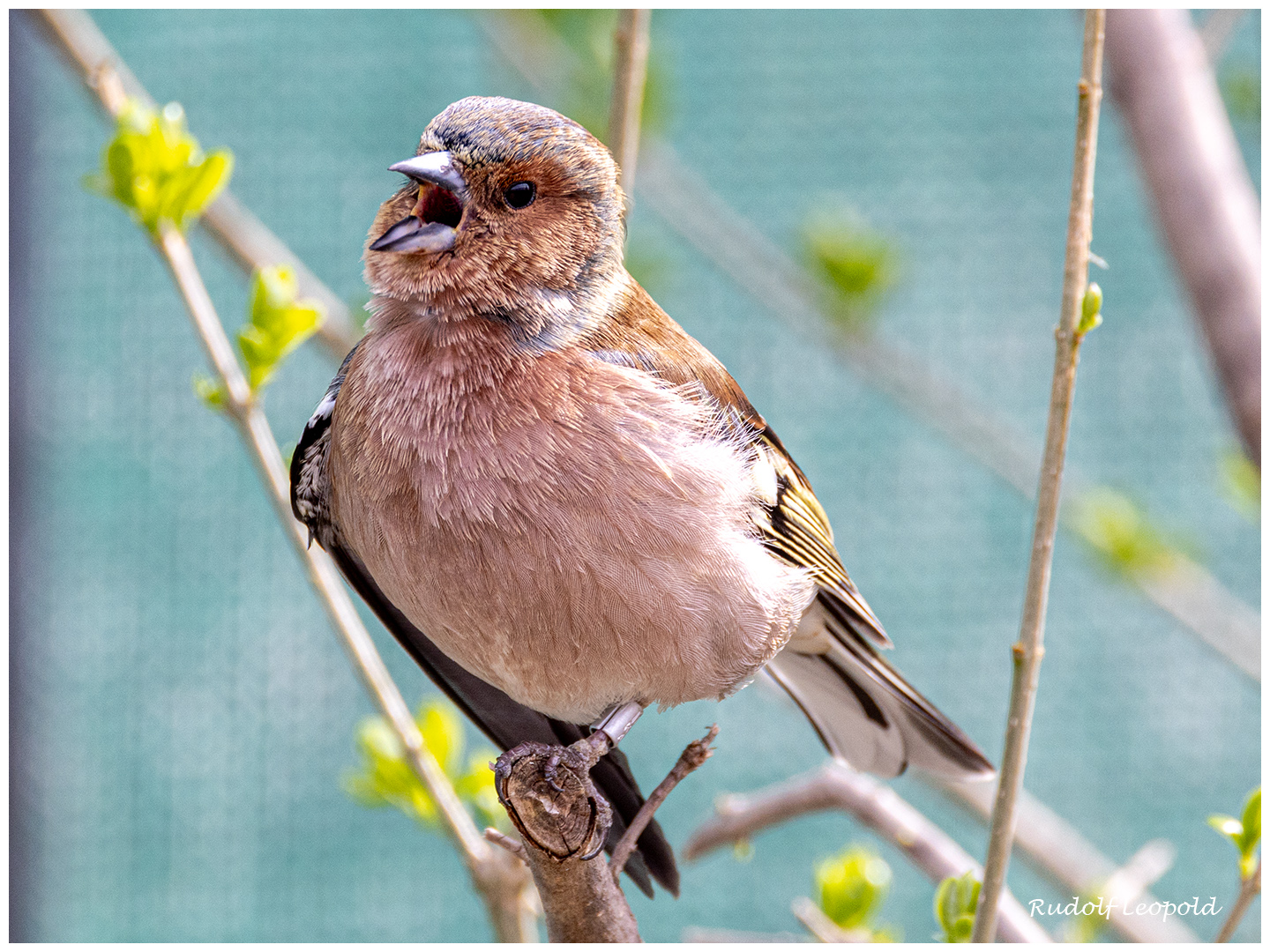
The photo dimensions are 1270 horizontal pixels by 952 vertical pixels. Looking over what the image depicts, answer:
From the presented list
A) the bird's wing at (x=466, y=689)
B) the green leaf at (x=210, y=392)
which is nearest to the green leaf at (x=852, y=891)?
the bird's wing at (x=466, y=689)

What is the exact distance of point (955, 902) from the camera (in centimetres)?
106

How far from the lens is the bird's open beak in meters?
0.77

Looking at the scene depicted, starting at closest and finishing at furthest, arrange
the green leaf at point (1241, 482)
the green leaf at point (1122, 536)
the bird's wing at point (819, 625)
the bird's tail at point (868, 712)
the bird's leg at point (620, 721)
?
the bird's leg at point (620, 721), the bird's wing at point (819, 625), the bird's tail at point (868, 712), the green leaf at point (1241, 482), the green leaf at point (1122, 536)

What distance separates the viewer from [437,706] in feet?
4.83

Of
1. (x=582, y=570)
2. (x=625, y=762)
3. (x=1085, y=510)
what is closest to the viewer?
(x=582, y=570)

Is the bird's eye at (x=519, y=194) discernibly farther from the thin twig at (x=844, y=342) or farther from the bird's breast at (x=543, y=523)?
the thin twig at (x=844, y=342)

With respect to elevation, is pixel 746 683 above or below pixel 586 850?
above

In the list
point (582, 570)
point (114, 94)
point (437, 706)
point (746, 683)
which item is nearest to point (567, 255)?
point (582, 570)

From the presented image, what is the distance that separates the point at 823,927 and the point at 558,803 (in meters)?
0.52

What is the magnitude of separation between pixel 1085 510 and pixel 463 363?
61.1 inches

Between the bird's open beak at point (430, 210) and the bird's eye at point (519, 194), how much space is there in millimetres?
36

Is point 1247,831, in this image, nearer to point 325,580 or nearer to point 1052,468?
point 1052,468

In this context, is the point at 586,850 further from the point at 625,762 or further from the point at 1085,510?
the point at 1085,510

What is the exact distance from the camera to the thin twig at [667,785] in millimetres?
873
